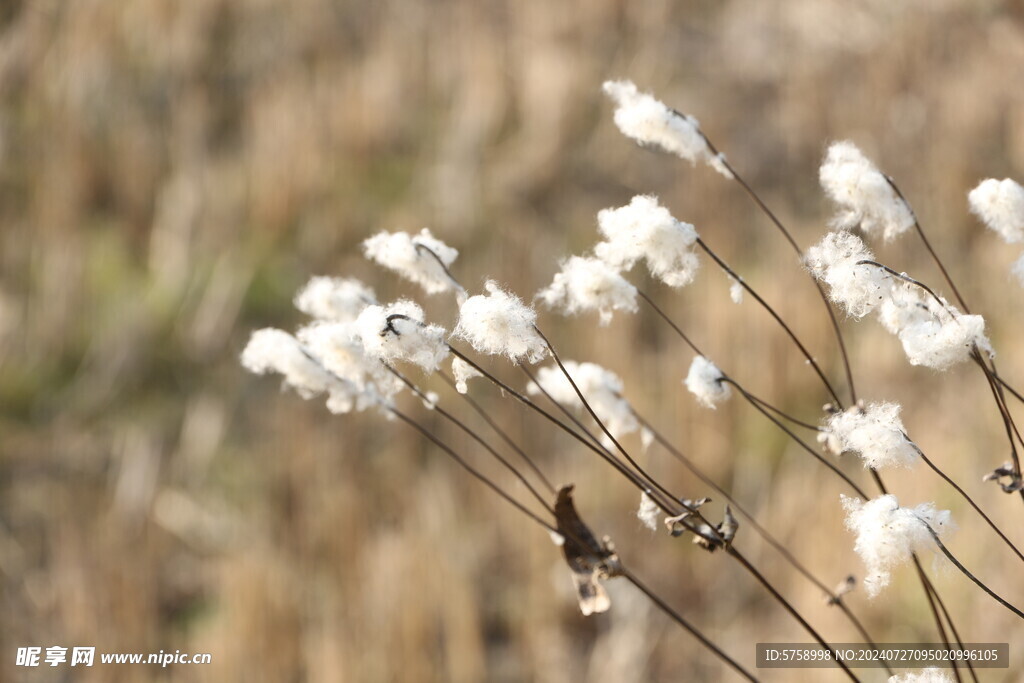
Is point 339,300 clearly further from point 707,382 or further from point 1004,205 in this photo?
point 1004,205

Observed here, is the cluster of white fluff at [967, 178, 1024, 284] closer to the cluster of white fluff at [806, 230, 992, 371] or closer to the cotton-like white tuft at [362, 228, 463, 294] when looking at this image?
the cluster of white fluff at [806, 230, 992, 371]

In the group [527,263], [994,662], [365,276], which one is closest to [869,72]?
[527,263]

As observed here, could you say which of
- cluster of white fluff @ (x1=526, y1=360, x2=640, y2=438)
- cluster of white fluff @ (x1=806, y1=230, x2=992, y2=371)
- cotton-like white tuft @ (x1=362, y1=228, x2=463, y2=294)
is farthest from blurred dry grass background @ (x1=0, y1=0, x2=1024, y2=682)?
cotton-like white tuft @ (x1=362, y1=228, x2=463, y2=294)

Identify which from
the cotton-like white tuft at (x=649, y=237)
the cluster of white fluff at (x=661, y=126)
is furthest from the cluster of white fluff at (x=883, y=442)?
the cluster of white fluff at (x=661, y=126)

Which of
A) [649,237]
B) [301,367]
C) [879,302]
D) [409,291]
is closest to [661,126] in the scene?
[649,237]

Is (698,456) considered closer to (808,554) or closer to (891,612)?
(808,554)

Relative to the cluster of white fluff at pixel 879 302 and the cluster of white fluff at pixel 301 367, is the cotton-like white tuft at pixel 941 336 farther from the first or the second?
the cluster of white fluff at pixel 301 367
